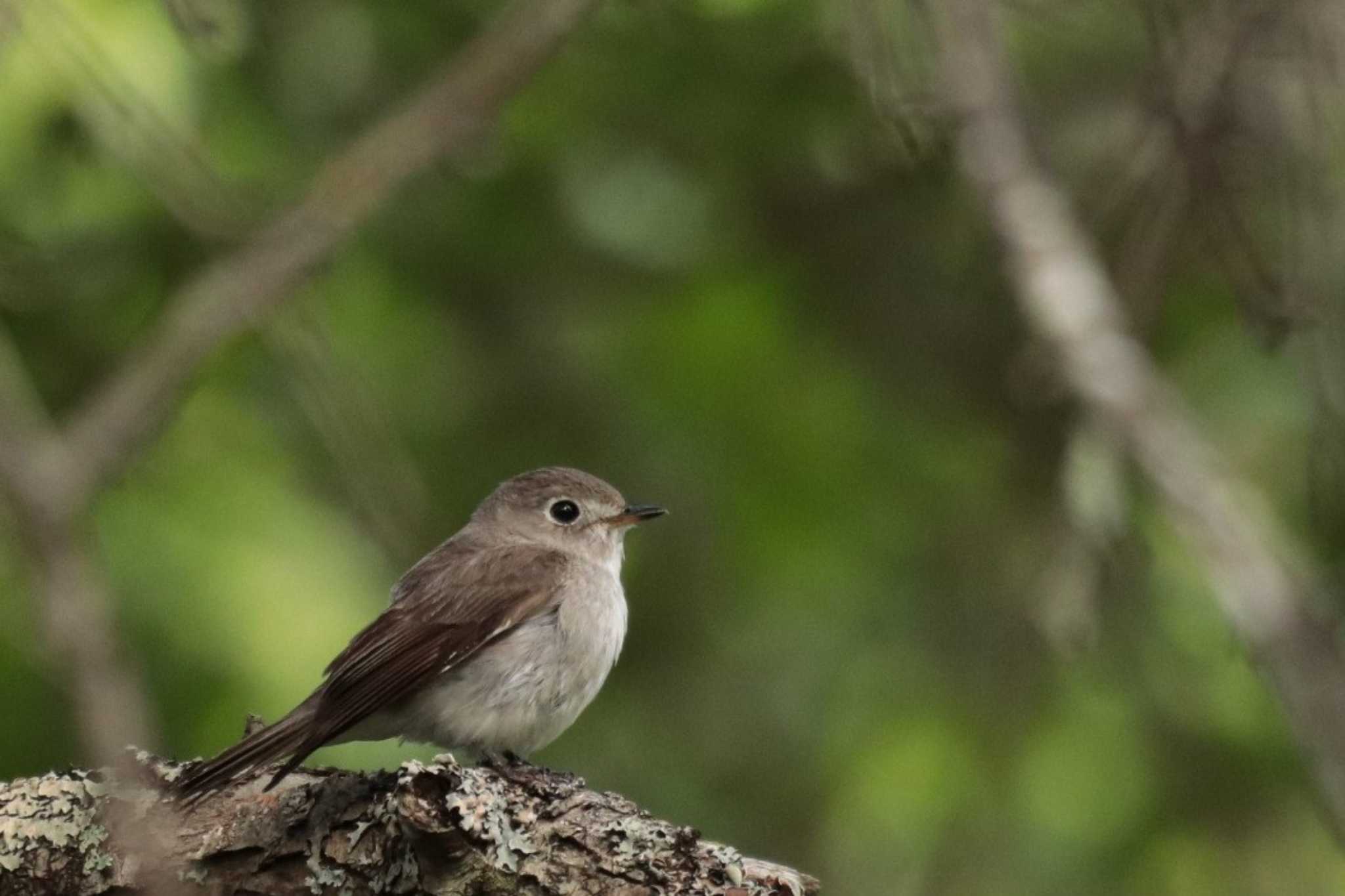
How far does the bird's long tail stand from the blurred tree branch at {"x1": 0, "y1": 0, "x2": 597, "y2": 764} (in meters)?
0.38

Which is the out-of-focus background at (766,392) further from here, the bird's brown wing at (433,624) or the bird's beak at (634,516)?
the bird's beak at (634,516)

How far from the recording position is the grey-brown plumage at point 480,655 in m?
5.24

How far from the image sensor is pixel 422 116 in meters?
5.38

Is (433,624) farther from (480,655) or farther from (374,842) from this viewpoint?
(374,842)

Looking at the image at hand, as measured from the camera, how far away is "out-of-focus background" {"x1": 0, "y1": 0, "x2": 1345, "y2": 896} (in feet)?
18.3

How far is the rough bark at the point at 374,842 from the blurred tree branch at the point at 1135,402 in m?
1.17

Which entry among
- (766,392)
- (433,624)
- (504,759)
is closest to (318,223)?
(433,624)

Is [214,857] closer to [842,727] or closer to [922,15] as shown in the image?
[922,15]

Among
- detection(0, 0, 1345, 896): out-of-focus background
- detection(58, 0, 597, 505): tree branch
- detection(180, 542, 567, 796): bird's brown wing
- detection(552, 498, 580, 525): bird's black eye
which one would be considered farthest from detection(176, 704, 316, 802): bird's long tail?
detection(552, 498, 580, 525): bird's black eye

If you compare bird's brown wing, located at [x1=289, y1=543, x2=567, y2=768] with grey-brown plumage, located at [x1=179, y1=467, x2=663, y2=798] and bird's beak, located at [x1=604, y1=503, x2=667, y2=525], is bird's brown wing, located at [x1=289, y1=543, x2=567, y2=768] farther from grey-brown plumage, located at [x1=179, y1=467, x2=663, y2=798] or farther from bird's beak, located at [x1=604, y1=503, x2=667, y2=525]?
bird's beak, located at [x1=604, y1=503, x2=667, y2=525]

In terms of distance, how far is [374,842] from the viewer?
387cm

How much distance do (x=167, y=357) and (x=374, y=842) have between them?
41.5 inches

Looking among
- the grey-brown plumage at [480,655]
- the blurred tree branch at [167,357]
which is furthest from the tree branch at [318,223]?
the grey-brown plumage at [480,655]

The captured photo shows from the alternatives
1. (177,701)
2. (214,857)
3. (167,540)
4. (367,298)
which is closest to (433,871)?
(214,857)
